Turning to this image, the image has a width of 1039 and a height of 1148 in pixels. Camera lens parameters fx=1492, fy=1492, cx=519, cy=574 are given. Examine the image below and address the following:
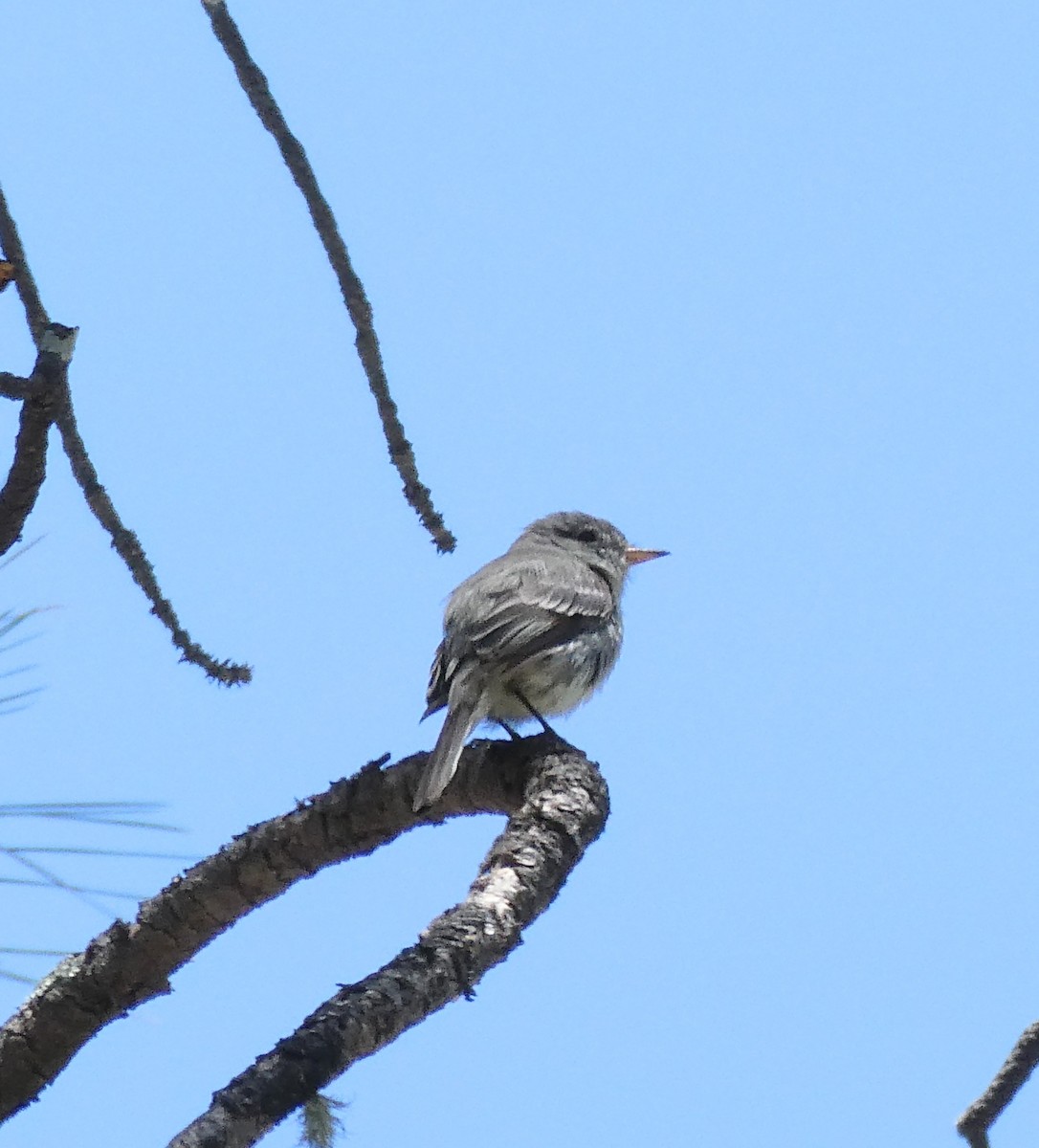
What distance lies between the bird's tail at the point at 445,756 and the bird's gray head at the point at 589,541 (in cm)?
228

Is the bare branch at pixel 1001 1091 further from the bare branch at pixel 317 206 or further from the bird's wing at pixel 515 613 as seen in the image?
the bird's wing at pixel 515 613

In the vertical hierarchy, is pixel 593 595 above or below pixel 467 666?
above

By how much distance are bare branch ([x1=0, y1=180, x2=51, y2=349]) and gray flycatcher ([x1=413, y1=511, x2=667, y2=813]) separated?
1.90 meters

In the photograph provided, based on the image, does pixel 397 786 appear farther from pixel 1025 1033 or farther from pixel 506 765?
pixel 1025 1033

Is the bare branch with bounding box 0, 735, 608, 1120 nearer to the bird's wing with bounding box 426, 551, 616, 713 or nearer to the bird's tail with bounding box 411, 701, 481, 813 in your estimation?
the bird's tail with bounding box 411, 701, 481, 813

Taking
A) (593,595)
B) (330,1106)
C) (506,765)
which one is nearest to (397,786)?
(506,765)

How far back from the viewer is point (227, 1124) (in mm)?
1952

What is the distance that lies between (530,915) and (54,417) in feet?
4.26

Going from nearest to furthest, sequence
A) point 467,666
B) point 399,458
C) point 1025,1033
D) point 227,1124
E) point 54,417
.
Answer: point 227,1124
point 1025,1033
point 54,417
point 399,458
point 467,666

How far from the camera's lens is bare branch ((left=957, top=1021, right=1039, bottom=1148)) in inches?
89.4

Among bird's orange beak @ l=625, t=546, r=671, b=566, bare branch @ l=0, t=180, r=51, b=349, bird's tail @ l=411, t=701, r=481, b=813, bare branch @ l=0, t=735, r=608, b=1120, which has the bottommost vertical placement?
bare branch @ l=0, t=735, r=608, b=1120

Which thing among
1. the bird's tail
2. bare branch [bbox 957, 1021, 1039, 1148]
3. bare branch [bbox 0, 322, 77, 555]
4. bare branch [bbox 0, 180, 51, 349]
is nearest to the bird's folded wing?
the bird's tail

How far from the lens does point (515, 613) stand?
5465 mm

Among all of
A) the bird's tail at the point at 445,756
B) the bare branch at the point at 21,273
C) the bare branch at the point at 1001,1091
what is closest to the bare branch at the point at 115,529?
the bare branch at the point at 21,273
